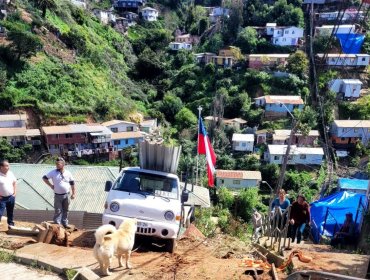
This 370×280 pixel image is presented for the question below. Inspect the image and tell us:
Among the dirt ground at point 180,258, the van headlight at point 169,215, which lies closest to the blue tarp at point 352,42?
the dirt ground at point 180,258

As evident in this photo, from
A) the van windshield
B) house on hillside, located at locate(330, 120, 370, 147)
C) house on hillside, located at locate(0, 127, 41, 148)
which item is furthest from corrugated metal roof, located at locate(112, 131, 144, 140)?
the van windshield

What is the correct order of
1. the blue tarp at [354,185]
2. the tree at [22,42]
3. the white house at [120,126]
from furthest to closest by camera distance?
the white house at [120,126]
the tree at [22,42]
the blue tarp at [354,185]

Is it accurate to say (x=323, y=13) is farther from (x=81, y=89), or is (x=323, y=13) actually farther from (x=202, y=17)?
(x=81, y=89)

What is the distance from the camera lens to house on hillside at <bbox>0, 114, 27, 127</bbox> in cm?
3431

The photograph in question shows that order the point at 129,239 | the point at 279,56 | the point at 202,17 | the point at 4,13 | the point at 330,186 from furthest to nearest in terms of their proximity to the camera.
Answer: the point at 202,17, the point at 279,56, the point at 4,13, the point at 330,186, the point at 129,239

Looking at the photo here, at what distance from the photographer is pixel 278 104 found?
44.4m

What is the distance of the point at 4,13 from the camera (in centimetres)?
4291

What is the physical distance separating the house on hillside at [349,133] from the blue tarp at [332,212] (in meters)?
30.7

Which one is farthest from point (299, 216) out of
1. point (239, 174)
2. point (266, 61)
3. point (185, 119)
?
point (266, 61)

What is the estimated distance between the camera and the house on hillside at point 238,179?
34844 millimetres

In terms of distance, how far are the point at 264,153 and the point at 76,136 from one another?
19.6 meters

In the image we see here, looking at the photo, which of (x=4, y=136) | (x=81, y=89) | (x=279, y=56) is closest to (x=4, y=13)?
(x=81, y=89)

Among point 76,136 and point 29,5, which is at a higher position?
point 29,5

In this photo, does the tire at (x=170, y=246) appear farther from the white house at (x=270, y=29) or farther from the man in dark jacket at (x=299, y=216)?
the white house at (x=270, y=29)
